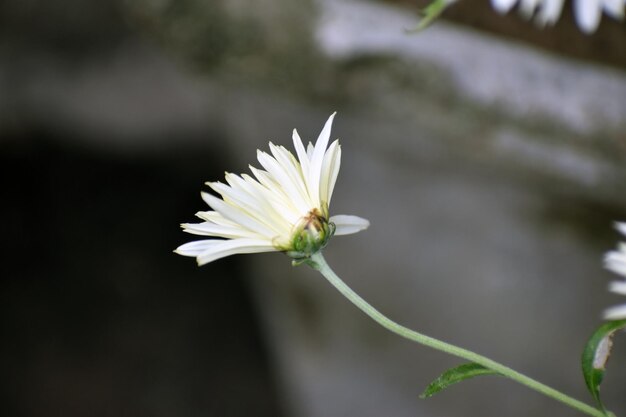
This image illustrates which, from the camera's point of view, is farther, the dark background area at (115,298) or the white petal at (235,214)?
the dark background area at (115,298)

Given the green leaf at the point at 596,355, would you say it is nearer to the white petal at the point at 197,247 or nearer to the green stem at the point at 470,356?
the green stem at the point at 470,356

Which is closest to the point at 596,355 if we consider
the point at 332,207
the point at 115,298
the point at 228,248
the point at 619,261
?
the point at 619,261

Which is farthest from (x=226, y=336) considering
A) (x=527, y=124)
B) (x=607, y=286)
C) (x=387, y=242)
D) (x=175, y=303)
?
(x=527, y=124)

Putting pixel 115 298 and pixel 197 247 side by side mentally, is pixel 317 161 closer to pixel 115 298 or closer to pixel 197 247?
pixel 197 247

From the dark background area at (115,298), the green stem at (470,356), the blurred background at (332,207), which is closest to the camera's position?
the green stem at (470,356)

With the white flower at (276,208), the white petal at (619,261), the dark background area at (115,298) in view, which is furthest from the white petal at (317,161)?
the dark background area at (115,298)

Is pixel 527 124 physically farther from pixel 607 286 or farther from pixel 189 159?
pixel 189 159
